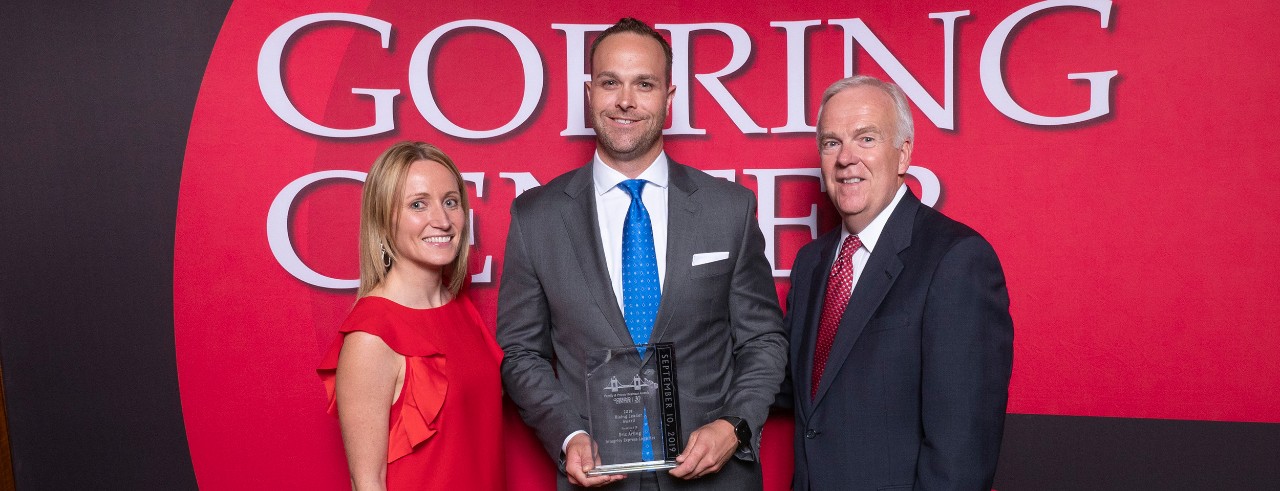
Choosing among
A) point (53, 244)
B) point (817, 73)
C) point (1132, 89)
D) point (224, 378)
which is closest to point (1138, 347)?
point (1132, 89)

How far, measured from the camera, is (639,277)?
2.23 meters

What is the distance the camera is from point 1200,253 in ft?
9.35

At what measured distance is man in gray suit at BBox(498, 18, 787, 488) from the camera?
2.19 meters

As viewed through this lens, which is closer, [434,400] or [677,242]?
[434,400]

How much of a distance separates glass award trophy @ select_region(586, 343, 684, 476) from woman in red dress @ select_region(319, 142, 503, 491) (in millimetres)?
390

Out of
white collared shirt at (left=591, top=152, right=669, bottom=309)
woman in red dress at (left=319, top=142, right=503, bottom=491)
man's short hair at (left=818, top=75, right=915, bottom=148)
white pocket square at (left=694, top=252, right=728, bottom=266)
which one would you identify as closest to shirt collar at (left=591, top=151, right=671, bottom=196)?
white collared shirt at (left=591, top=152, right=669, bottom=309)

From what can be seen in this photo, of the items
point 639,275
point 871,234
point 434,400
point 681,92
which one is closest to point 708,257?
point 639,275

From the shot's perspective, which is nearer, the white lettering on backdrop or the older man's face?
the older man's face

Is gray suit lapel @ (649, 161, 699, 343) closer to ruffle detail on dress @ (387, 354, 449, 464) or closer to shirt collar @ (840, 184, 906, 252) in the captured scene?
shirt collar @ (840, 184, 906, 252)

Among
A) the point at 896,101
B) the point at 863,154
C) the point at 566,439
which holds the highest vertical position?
the point at 896,101

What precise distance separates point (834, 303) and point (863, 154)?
39 centimetres

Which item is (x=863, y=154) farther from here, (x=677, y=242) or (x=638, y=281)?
(x=638, y=281)

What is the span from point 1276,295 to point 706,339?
2.11 m

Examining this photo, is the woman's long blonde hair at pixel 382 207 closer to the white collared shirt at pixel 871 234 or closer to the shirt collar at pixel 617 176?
the shirt collar at pixel 617 176
